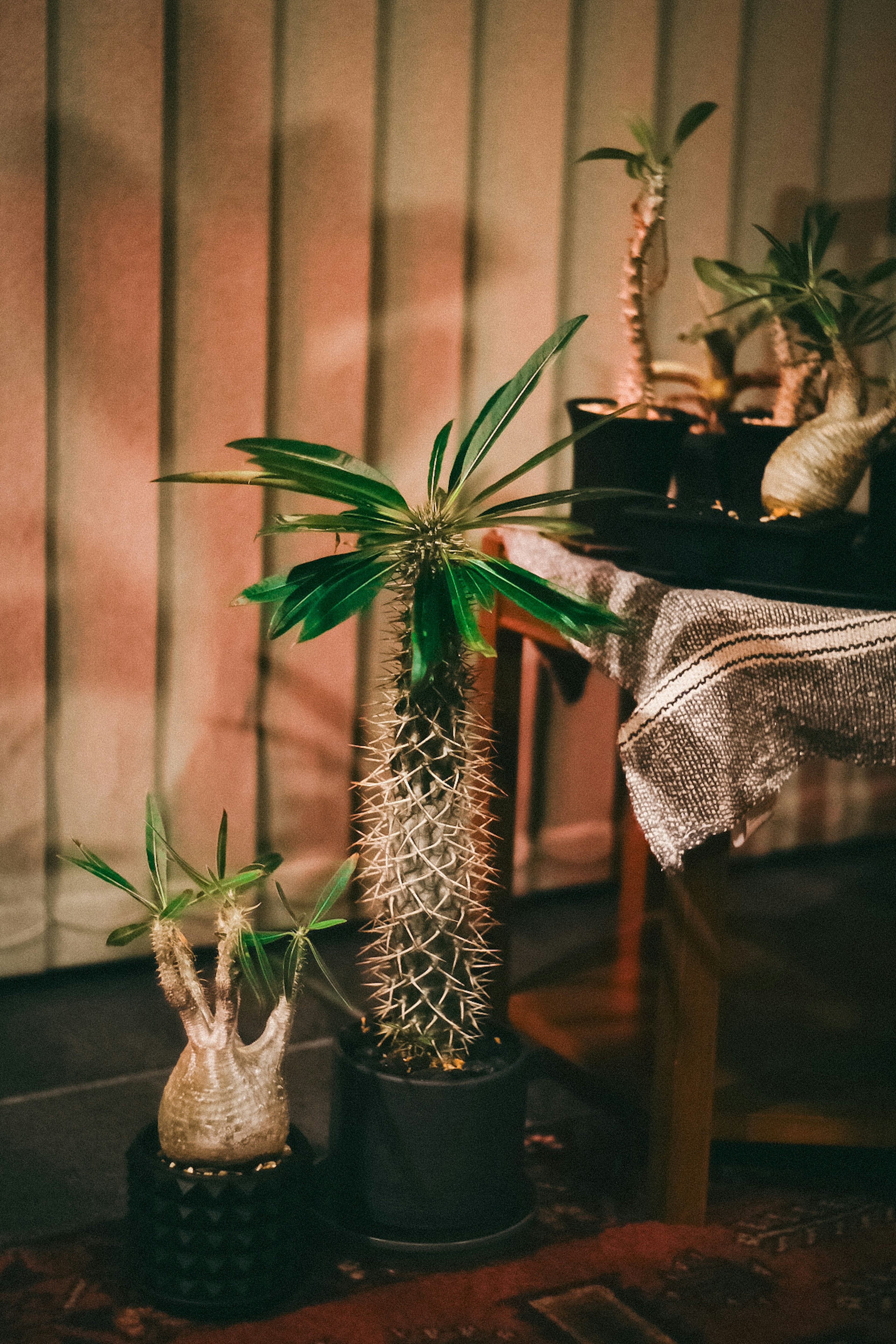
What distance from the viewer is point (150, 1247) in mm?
1223

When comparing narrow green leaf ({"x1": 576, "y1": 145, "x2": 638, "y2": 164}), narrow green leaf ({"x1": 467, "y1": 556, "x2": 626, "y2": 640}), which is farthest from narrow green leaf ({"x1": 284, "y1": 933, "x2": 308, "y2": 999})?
narrow green leaf ({"x1": 576, "y1": 145, "x2": 638, "y2": 164})

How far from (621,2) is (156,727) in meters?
1.35

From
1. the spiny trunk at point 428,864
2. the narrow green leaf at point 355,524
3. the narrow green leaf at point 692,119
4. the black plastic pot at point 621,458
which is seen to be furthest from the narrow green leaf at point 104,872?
the narrow green leaf at point 692,119

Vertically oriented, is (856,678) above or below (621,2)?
below

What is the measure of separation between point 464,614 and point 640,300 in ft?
2.05

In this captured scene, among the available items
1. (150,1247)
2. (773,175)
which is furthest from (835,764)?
(150,1247)

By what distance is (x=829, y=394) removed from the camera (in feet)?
5.11

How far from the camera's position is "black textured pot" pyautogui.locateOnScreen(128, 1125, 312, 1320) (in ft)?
3.92

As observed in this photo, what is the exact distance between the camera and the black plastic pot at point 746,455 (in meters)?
1.56

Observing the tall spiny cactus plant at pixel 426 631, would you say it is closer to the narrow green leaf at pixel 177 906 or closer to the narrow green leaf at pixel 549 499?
the narrow green leaf at pixel 549 499

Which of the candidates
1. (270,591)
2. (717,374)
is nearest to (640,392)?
(717,374)

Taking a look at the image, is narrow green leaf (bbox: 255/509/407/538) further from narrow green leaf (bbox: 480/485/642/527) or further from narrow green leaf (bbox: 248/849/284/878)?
narrow green leaf (bbox: 248/849/284/878)

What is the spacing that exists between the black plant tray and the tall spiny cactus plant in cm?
20

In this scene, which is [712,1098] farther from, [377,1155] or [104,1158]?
[104,1158]
